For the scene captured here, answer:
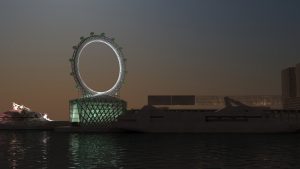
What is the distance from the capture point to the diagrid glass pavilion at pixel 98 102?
142m

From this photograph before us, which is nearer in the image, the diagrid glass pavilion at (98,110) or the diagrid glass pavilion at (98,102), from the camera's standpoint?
the diagrid glass pavilion at (98,102)

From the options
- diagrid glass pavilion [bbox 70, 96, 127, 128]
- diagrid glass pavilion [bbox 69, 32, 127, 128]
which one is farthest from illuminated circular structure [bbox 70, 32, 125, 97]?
diagrid glass pavilion [bbox 70, 96, 127, 128]

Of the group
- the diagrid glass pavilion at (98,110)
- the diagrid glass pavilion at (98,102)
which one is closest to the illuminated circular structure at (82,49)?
the diagrid glass pavilion at (98,102)

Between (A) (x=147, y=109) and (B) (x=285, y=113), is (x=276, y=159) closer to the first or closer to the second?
(A) (x=147, y=109)

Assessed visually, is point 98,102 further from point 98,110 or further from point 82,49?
point 82,49

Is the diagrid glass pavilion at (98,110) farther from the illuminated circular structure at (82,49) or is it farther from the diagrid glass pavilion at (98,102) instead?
the illuminated circular structure at (82,49)

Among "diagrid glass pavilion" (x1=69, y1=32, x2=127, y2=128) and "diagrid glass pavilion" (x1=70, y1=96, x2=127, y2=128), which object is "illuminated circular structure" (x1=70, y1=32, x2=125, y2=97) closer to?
"diagrid glass pavilion" (x1=69, y1=32, x2=127, y2=128)

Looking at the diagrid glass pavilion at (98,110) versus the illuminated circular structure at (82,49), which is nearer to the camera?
the illuminated circular structure at (82,49)

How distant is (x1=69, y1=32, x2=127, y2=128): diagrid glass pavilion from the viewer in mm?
141875

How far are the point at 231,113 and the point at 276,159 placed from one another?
80.7 m

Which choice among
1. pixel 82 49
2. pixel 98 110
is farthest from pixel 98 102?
pixel 82 49

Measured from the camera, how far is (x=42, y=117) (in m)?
187

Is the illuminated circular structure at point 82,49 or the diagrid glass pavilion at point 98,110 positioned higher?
the illuminated circular structure at point 82,49

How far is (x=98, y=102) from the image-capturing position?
15250 centimetres
